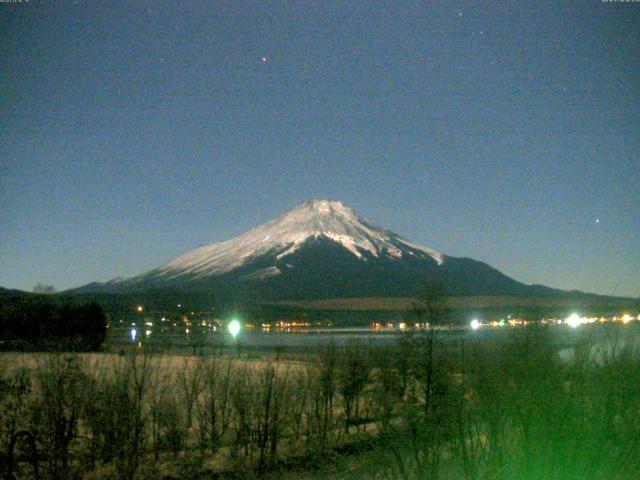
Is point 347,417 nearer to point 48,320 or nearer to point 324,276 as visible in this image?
point 48,320

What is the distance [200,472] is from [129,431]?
4.48 feet

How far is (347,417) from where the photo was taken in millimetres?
15945

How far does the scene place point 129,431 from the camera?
36.1 ft

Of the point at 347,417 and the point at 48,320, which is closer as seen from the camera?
the point at 347,417

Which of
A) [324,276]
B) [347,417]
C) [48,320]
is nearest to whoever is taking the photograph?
[347,417]

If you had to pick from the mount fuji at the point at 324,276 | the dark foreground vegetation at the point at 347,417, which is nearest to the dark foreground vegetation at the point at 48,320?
the dark foreground vegetation at the point at 347,417

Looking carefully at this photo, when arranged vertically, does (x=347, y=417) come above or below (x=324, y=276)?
below

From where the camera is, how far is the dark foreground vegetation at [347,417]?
503cm

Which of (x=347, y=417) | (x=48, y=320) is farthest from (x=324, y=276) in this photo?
(x=347, y=417)

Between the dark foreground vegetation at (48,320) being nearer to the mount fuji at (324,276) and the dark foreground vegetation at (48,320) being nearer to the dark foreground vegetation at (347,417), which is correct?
the dark foreground vegetation at (347,417)

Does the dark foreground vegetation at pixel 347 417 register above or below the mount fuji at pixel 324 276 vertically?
below

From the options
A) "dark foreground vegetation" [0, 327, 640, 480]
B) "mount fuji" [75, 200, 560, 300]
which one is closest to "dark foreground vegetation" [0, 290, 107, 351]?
"dark foreground vegetation" [0, 327, 640, 480]

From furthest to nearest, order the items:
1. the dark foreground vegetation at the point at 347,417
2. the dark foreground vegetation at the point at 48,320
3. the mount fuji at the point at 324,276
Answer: the mount fuji at the point at 324,276, the dark foreground vegetation at the point at 48,320, the dark foreground vegetation at the point at 347,417

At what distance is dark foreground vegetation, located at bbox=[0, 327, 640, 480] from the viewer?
5.03m
